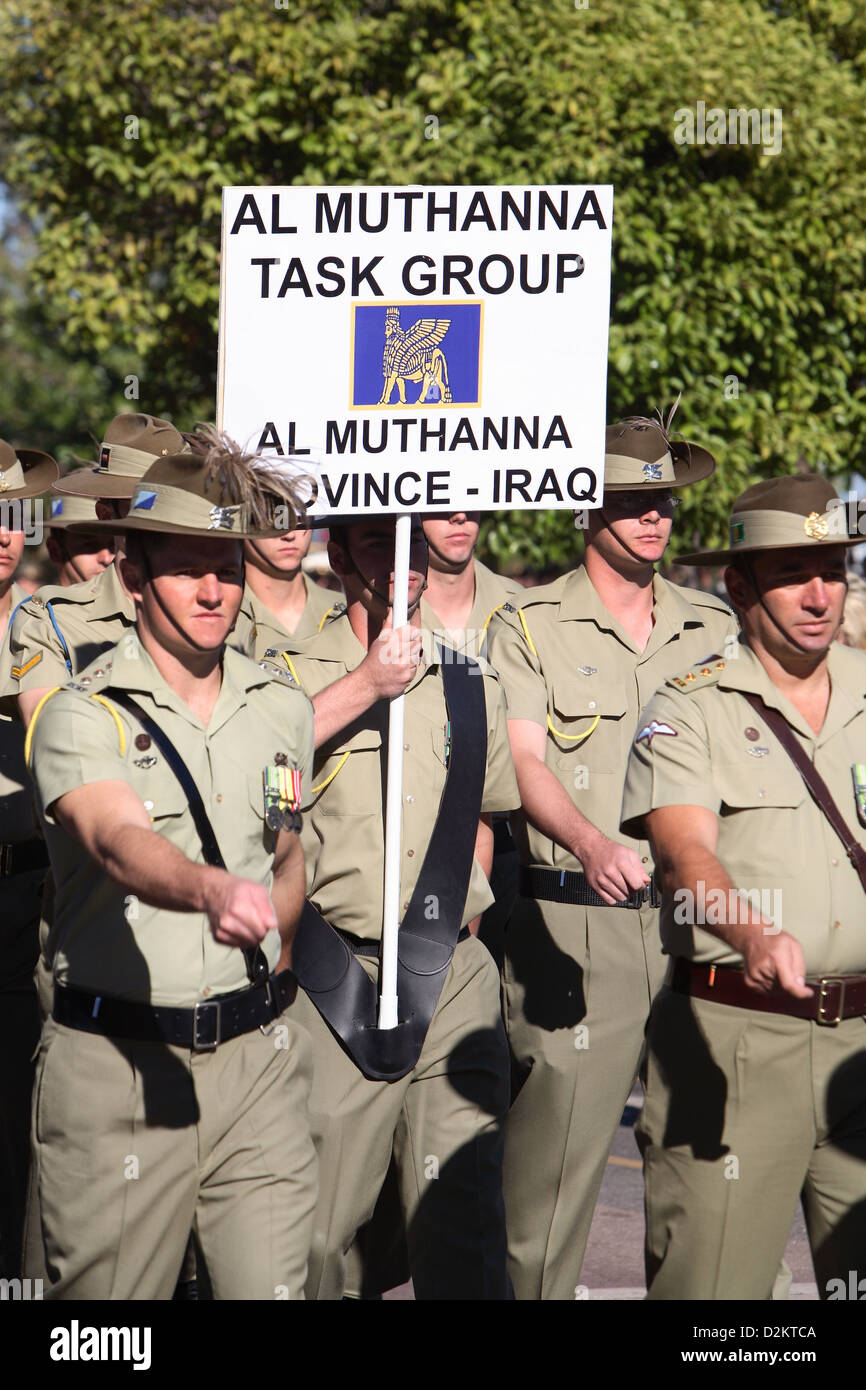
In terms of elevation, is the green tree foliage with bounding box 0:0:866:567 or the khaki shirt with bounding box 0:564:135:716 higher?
the green tree foliage with bounding box 0:0:866:567

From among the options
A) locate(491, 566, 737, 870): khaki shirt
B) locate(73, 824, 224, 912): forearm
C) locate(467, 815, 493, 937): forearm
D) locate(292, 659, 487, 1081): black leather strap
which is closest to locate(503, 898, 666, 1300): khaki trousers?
locate(491, 566, 737, 870): khaki shirt

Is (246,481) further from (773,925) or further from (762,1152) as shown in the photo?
(762,1152)

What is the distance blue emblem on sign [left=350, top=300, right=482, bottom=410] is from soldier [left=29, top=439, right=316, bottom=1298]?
0.92 meters

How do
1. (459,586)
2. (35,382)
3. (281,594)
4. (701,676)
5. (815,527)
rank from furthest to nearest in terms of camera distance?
(35,382) < (281,594) < (459,586) < (701,676) < (815,527)

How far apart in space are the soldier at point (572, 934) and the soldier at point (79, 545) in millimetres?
1647

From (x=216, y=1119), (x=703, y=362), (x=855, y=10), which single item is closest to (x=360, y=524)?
(x=216, y=1119)

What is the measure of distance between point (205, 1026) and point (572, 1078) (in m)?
1.86

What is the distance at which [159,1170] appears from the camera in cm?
398

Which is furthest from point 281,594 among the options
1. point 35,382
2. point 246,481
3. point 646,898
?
point 35,382

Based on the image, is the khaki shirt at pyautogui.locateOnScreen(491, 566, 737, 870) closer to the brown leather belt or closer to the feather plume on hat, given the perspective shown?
the brown leather belt

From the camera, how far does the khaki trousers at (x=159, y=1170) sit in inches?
156

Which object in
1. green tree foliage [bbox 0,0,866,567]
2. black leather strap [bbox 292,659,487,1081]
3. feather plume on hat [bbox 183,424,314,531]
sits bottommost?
black leather strap [bbox 292,659,487,1081]

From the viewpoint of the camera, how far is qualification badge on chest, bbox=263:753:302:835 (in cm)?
419

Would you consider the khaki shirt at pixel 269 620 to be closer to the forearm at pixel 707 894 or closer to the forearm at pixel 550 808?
the forearm at pixel 550 808
